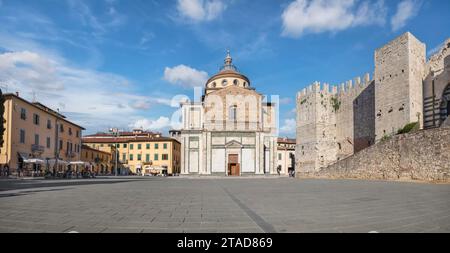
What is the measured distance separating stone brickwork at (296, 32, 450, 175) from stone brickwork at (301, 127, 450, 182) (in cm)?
609

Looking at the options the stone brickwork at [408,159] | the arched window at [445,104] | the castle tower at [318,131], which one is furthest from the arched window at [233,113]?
the arched window at [445,104]

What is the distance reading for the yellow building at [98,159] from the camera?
56550 mm

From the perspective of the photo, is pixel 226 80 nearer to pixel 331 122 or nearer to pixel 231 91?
pixel 231 91

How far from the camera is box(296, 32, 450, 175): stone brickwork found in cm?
2905

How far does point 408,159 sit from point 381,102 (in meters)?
11.4

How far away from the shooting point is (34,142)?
121 ft

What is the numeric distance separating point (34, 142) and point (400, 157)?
34271 millimetres

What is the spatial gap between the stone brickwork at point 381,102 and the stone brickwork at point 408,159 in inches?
240

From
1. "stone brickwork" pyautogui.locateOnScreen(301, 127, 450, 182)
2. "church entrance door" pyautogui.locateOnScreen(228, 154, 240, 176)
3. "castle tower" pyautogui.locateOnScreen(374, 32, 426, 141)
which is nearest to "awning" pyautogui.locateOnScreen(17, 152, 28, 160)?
"church entrance door" pyautogui.locateOnScreen(228, 154, 240, 176)

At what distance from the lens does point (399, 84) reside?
98.1ft

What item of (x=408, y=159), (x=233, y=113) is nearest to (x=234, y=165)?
(x=233, y=113)

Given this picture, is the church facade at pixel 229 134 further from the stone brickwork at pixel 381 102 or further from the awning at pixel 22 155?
the awning at pixel 22 155

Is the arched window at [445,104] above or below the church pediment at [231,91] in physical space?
below
